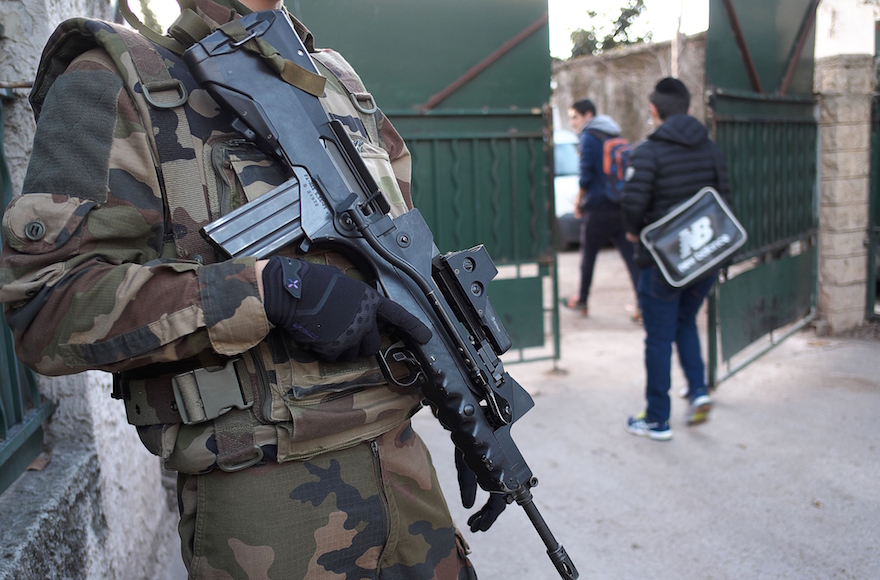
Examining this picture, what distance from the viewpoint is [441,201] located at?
372 cm

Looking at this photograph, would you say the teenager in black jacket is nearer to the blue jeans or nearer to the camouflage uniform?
the blue jeans

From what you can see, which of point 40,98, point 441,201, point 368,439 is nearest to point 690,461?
point 441,201

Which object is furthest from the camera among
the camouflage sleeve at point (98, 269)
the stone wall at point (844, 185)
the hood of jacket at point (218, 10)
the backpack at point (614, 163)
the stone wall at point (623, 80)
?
the stone wall at point (623, 80)

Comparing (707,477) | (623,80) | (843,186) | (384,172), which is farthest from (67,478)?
(623,80)

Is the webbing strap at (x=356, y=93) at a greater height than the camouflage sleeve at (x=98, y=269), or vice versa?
the webbing strap at (x=356, y=93)

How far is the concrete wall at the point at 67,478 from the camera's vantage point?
4.52 feet

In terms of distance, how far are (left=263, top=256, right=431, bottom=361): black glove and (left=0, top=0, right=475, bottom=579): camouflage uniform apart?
0.11 ft

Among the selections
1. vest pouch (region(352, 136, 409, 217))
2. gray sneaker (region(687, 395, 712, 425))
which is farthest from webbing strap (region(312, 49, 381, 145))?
gray sneaker (region(687, 395, 712, 425))

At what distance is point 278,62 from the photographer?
113 centimetres

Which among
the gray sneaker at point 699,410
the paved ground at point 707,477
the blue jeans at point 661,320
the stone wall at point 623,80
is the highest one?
the stone wall at point 623,80

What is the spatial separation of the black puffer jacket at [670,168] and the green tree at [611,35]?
14.8 m

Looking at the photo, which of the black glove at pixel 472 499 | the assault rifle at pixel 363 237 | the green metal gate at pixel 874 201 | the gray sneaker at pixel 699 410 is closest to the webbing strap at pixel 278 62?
the assault rifle at pixel 363 237

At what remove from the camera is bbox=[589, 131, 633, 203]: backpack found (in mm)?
4820

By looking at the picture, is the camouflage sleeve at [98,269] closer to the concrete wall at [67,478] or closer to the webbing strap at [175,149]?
the webbing strap at [175,149]
